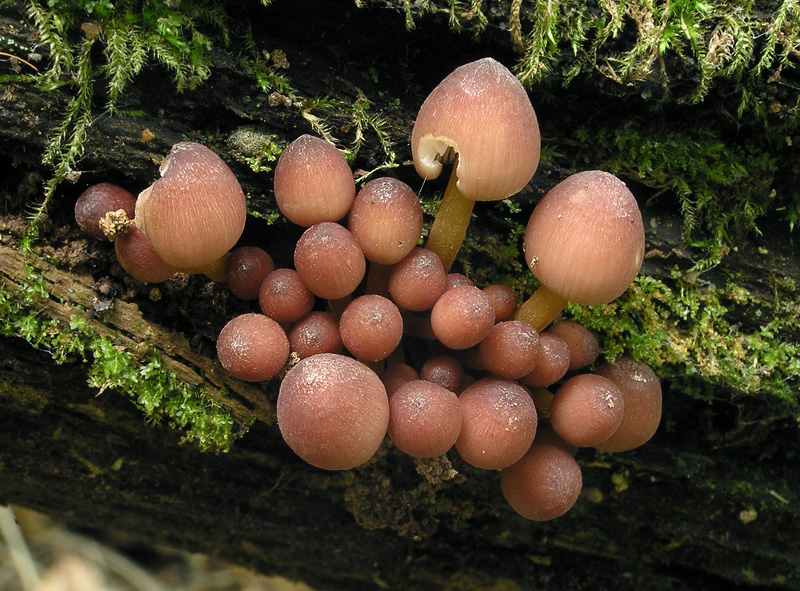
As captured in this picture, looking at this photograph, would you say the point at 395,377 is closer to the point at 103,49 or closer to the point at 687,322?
the point at 687,322

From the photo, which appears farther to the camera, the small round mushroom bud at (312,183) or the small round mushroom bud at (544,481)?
the small round mushroom bud at (544,481)

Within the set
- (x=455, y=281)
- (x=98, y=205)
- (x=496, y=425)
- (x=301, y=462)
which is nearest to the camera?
(x=496, y=425)

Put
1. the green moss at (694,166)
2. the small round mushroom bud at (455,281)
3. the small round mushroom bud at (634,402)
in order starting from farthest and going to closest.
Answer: the green moss at (694,166) < the small round mushroom bud at (634,402) < the small round mushroom bud at (455,281)

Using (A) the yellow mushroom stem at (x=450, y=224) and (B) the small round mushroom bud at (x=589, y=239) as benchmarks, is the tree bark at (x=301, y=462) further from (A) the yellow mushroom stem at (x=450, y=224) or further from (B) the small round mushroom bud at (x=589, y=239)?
(B) the small round mushroom bud at (x=589, y=239)

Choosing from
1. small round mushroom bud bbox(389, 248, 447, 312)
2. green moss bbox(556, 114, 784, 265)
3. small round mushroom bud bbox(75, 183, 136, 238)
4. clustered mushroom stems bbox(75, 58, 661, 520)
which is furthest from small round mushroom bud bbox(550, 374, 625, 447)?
small round mushroom bud bbox(75, 183, 136, 238)

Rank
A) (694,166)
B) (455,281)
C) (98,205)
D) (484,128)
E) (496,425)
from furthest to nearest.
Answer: (694,166) < (455,281) < (98,205) < (496,425) < (484,128)

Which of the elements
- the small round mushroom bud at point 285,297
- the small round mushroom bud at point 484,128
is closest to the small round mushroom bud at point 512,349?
the small round mushroom bud at point 484,128

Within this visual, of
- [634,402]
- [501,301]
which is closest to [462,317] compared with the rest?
[501,301]
